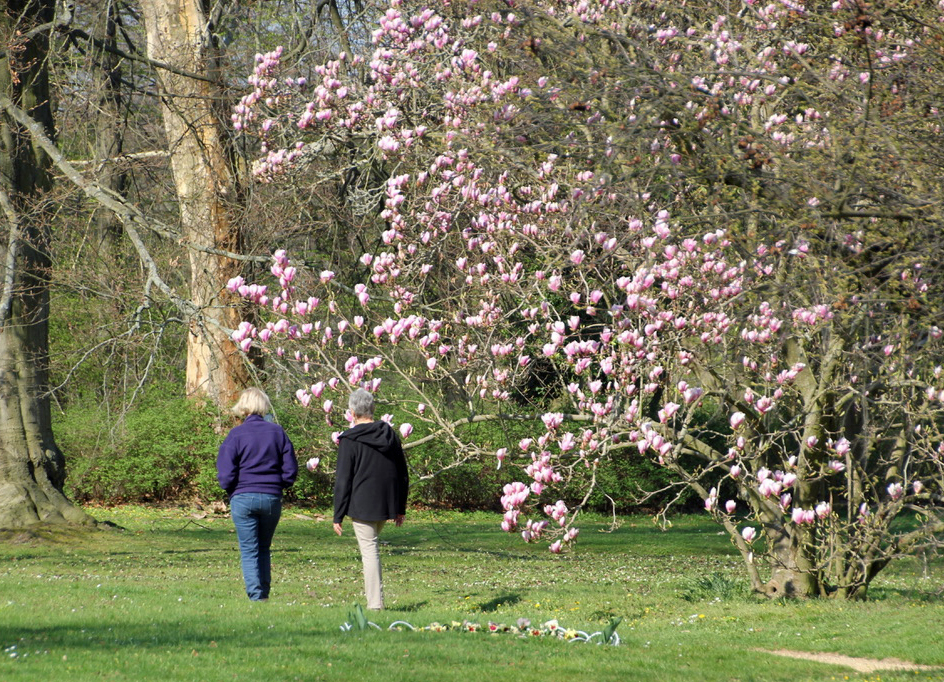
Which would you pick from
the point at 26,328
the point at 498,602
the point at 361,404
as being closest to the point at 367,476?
the point at 361,404

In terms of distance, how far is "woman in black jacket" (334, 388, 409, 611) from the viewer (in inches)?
313

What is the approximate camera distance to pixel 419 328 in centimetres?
914

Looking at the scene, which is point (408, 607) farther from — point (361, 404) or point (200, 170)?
point (200, 170)

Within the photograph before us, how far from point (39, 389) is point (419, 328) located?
6.76 m

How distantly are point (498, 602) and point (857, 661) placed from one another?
3230mm

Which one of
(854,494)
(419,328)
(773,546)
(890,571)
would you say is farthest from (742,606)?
(890,571)

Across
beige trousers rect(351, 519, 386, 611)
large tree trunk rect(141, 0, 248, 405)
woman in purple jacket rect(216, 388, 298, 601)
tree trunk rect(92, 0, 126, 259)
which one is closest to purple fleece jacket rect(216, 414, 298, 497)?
woman in purple jacket rect(216, 388, 298, 601)

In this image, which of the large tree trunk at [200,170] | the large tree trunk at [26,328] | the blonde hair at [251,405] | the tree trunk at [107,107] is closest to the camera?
the blonde hair at [251,405]

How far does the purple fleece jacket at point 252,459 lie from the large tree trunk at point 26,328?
5.68m

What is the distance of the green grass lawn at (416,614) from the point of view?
6250mm

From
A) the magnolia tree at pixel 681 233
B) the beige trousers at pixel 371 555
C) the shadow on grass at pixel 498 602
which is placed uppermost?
the magnolia tree at pixel 681 233

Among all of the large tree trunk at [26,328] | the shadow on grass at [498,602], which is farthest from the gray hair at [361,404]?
the large tree trunk at [26,328]

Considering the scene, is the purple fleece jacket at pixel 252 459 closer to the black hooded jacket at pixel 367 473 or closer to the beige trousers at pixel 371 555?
the black hooded jacket at pixel 367 473

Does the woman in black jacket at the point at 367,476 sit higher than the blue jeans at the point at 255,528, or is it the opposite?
the woman in black jacket at the point at 367,476
